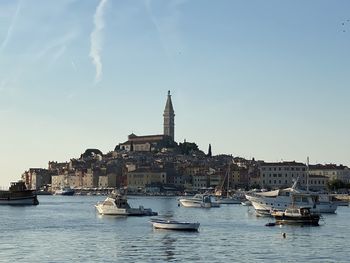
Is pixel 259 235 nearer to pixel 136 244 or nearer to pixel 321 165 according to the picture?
pixel 136 244

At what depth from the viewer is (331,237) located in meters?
47.8

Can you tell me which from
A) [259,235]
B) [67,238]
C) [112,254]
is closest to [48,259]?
[112,254]

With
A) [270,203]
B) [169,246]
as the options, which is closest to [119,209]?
[270,203]

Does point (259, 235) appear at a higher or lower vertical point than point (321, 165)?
lower

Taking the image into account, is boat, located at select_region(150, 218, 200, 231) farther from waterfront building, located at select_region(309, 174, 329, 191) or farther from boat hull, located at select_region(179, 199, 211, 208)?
waterfront building, located at select_region(309, 174, 329, 191)

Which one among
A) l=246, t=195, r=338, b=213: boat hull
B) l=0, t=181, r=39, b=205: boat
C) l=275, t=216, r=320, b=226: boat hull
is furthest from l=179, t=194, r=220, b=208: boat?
l=275, t=216, r=320, b=226: boat hull

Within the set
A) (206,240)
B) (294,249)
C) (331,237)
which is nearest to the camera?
(294,249)

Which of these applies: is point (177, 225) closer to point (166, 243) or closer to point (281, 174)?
point (166, 243)

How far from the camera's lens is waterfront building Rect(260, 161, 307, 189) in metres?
175

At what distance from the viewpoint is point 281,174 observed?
177 m

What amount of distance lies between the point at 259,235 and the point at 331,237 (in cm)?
458

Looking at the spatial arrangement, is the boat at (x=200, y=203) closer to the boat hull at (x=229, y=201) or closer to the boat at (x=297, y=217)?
the boat hull at (x=229, y=201)

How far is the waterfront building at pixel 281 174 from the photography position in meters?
175

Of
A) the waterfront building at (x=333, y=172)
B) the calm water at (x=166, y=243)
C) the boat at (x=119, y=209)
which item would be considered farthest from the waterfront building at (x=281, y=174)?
the calm water at (x=166, y=243)
